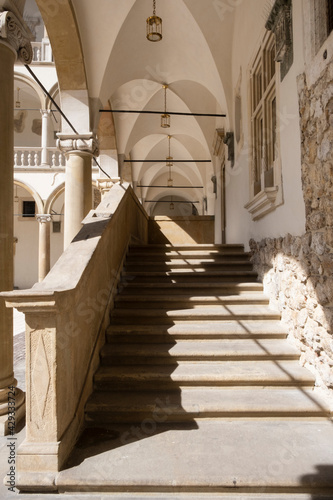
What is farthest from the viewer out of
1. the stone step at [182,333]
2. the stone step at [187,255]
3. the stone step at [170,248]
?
the stone step at [170,248]

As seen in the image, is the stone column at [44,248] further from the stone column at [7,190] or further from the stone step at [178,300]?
the stone column at [7,190]

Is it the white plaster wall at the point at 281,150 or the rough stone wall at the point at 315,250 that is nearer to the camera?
the rough stone wall at the point at 315,250

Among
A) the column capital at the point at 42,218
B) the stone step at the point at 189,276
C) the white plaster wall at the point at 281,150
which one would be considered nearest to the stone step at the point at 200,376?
the white plaster wall at the point at 281,150

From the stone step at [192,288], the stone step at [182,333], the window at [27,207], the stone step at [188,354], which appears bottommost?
the stone step at [188,354]

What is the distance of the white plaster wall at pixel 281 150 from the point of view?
12.1 ft

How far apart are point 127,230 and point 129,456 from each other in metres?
3.71

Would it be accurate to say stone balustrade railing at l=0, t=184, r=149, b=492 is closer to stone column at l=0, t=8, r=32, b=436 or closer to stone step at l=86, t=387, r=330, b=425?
stone step at l=86, t=387, r=330, b=425

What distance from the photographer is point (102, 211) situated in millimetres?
4328

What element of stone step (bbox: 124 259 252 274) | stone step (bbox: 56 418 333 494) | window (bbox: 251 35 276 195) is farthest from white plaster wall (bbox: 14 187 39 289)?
stone step (bbox: 56 418 333 494)

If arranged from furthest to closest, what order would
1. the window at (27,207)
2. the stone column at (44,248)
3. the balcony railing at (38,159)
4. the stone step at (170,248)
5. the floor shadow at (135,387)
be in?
the window at (27,207) < the balcony railing at (38,159) < the stone column at (44,248) < the stone step at (170,248) < the floor shadow at (135,387)

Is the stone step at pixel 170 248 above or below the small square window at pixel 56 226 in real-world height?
below

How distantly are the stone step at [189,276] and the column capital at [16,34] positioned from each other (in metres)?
2.69

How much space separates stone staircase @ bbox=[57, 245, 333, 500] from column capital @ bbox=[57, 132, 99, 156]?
3116 millimetres

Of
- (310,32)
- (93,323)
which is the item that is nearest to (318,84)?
(310,32)
